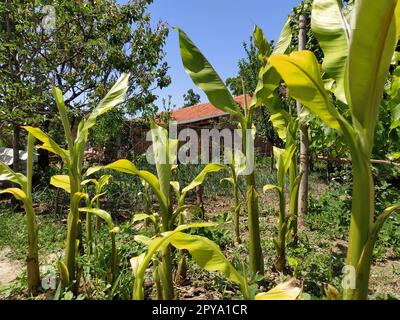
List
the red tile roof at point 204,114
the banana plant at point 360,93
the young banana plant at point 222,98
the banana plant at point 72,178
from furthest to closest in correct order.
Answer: the red tile roof at point 204,114
the young banana plant at point 222,98
the banana plant at point 72,178
the banana plant at point 360,93

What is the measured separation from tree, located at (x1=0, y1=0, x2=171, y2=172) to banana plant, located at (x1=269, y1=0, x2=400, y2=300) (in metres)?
3.47

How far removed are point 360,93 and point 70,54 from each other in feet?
18.9

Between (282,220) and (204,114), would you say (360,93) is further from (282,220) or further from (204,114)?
(204,114)

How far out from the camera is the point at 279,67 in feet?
3.59

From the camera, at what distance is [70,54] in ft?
18.6

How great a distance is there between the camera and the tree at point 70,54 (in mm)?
4250

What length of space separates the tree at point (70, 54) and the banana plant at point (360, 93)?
11.4 ft

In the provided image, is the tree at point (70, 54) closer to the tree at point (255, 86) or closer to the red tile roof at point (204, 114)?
Result: the tree at point (255, 86)

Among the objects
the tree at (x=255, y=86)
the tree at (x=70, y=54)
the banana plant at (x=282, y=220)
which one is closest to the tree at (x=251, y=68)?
the tree at (x=255, y=86)

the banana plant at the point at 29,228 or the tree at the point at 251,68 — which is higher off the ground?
the tree at the point at 251,68

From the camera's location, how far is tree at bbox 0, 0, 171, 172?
4250 millimetres

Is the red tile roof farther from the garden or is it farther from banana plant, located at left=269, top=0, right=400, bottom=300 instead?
banana plant, located at left=269, top=0, right=400, bottom=300

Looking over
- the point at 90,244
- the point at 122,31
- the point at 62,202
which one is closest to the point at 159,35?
the point at 122,31

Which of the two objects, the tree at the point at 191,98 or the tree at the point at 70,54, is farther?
the tree at the point at 191,98
